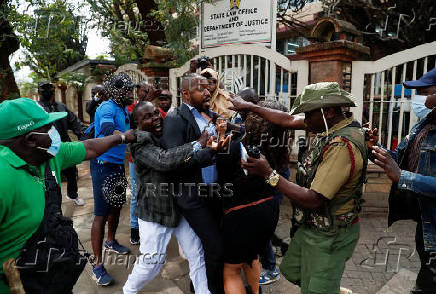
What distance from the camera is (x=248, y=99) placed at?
9.59 feet

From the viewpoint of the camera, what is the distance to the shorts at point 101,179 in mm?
3043

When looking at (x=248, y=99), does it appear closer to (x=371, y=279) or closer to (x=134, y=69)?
(x=371, y=279)

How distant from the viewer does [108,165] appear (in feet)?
10.5

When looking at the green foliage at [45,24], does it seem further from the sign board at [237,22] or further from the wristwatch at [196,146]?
the wristwatch at [196,146]

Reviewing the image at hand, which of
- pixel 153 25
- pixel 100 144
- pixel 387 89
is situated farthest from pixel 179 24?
pixel 100 144

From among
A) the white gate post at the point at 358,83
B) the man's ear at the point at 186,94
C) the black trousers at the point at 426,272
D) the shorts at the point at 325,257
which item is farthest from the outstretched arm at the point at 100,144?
the white gate post at the point at 358,83

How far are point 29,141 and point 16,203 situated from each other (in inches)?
12.7

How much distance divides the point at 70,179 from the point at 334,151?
4615 millimetres

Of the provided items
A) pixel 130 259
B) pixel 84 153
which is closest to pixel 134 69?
pixel 130 259

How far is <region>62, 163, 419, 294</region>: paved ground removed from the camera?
2.92m

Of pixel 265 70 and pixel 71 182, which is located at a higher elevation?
pixel 265 70

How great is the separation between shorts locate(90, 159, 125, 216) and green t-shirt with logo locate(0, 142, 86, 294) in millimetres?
1367

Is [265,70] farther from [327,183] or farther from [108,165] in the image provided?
[327,183]

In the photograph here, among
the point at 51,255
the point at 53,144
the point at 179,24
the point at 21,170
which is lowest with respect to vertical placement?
the point at 51,255
